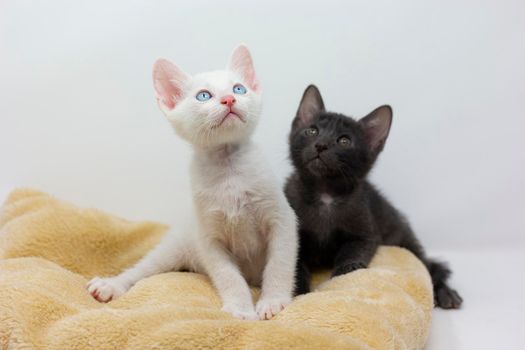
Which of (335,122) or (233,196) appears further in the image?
(335,122)

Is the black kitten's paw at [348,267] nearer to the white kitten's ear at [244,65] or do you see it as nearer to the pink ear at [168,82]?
the white kitten's ear at [244,65]

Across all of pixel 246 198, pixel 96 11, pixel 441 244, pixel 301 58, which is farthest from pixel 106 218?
pixel 441 244

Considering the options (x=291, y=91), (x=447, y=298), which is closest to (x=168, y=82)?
(x=291, y=91)

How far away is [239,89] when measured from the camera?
1.50 meters

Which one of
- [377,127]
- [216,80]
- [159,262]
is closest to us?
[216,80]

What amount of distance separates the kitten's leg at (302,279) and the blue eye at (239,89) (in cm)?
65

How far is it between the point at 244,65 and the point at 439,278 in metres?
1.16

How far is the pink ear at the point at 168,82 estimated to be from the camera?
1506 millimetres

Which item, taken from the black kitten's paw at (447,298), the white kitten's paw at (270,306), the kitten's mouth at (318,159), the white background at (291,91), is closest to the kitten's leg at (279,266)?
the white kitten's paw at (270,306)

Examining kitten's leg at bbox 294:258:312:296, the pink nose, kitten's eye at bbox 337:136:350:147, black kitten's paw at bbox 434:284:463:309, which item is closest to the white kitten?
the pink nose

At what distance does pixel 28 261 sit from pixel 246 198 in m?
0.78

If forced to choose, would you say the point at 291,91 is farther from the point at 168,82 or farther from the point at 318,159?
the point at 168,82

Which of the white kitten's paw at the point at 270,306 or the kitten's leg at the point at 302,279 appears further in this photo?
the kitten's leg at the point at 302,279

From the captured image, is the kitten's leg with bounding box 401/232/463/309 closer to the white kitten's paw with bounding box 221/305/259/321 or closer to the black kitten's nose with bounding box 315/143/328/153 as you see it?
the black kitten's nose with bounding box 315/143/328/153
